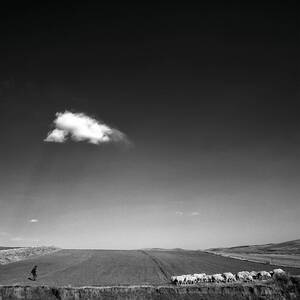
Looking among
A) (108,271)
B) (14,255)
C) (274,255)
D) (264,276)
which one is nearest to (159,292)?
(264,276)

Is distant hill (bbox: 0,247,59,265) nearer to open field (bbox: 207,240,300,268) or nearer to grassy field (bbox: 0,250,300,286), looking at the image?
grassy field (bbox: 0,250,300,286)

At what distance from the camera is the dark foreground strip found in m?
29.0

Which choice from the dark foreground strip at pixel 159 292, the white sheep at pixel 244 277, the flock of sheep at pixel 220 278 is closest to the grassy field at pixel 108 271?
the flock of sheep at pixel 220 278

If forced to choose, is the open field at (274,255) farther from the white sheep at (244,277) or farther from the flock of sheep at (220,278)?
the white sheep at (244,277)

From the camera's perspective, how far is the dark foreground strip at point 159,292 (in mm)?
29031

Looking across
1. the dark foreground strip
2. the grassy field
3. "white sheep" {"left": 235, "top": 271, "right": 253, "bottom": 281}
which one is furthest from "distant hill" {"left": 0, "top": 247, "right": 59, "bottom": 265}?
"white sheep" {"left": 235, "top": 271, "right": 253, "bottom": 281}

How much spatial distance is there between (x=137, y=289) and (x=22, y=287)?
10.7 metres

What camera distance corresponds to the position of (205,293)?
29312 millimetres

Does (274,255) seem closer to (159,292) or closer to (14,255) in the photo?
(14,255)

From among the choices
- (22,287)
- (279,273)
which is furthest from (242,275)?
(22,287)

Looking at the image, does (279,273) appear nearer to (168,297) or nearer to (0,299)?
(168,297)

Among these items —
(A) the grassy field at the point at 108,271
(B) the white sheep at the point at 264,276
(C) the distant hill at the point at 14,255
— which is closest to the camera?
(B) the white sheep at the point at 264,276

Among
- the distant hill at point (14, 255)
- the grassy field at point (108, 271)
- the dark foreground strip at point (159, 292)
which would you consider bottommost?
the dark foreground strip at point (159, 292)

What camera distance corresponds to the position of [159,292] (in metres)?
29.5
